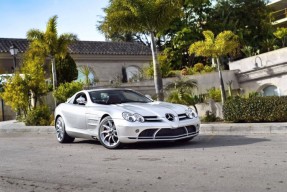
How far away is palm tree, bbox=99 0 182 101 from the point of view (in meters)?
17.1

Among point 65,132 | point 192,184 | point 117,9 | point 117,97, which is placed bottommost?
point 192,184

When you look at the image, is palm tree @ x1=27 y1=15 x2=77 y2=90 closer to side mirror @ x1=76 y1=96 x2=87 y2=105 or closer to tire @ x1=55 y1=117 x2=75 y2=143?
tire @ x1=55 y1=117 x2=75 y2=143

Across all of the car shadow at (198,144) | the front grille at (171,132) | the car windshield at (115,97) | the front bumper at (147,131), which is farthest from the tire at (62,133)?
the front grille at (171,132)

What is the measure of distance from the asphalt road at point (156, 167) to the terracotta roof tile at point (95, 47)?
24.9m

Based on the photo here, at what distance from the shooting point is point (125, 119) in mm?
9164

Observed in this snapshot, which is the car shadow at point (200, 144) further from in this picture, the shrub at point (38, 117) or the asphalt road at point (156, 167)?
the shrub at point (38, 117)

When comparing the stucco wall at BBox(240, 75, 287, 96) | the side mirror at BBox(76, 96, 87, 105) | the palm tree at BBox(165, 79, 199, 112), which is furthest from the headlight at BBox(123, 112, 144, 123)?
the stucco wall at BBox(240, 75, 287, 96)

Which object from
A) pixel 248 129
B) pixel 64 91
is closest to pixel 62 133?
pixel 248 129

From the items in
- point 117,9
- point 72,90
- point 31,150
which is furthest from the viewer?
point 72,90

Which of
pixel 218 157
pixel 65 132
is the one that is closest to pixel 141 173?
pixel 218 157

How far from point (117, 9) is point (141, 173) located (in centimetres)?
1177

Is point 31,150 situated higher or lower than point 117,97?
lower

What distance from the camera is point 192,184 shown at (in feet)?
18.2

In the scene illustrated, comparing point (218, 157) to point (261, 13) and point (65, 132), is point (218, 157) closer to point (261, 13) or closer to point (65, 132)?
point (65, 132)
